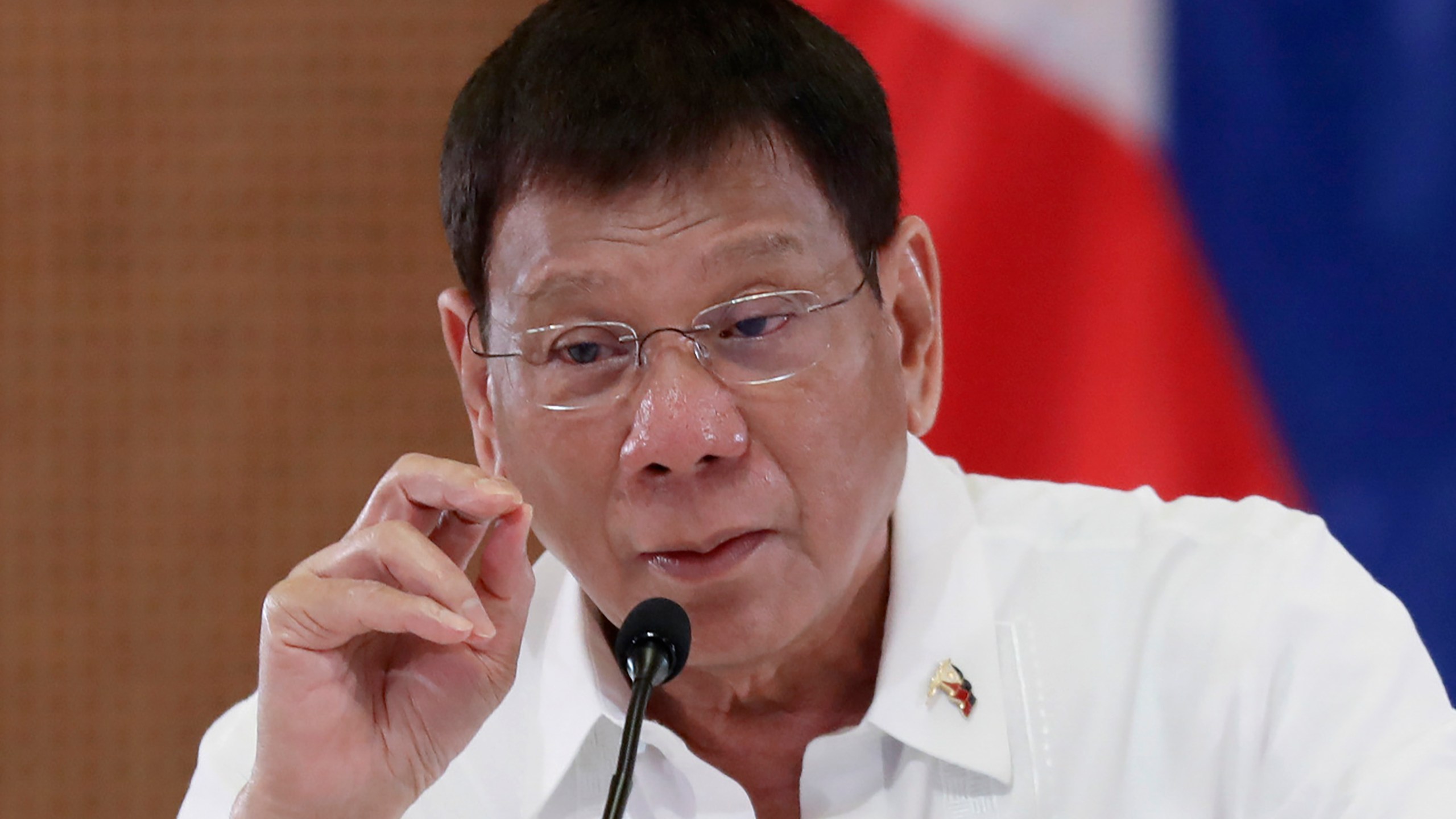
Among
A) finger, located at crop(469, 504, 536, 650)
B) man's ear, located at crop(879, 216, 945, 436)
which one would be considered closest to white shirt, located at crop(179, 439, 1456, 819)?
man's ear, located at crop(879, 216, 945, 436)

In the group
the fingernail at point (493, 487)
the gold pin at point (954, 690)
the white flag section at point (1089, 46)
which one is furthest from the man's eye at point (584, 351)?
the white flag section at point (1089, 46)

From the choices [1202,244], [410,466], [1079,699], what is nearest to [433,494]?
[410,466]

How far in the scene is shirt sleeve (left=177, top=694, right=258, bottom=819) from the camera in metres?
1.86

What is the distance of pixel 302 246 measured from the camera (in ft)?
9.66

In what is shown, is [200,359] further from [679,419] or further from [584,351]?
[679,419]

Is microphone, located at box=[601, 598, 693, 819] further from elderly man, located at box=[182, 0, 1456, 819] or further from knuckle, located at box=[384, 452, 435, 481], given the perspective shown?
knuckle, located at box=[384, 452, 435, 481]

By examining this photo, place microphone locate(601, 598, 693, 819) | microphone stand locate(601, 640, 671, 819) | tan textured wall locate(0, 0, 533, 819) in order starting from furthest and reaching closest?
1. tan textured wall locate(0, 0, 533, 819)
2. microphone locate(601, 598, 693, 819)
3. microphone stand locate(601, 640, 671, 819)

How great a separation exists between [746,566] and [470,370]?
530mm

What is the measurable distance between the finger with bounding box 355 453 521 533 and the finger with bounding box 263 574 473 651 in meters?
0.09

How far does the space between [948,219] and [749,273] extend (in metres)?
1.02

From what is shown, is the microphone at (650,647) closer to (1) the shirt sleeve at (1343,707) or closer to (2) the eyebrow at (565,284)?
(2) the eyebrow at (565,284)

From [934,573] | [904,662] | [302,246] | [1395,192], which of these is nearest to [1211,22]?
[1395,192]

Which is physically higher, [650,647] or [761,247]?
[761,247]

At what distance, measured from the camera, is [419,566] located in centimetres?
138
